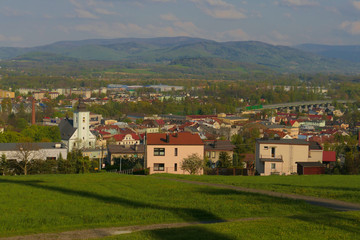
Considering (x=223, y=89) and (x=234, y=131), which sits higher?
(x=223, y=89)

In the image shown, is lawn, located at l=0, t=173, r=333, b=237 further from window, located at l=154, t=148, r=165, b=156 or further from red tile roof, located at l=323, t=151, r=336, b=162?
red tile roof, located at l=323, t=151, r=336, b=162

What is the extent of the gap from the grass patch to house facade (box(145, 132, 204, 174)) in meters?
21.9

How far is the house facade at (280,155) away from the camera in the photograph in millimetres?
35219

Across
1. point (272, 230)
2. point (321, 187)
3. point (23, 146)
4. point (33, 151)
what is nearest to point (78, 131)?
point (33, 151)

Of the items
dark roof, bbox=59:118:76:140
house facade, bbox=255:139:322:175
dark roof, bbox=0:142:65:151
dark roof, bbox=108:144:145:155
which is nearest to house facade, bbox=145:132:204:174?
house facade, bbox=255:139:322:175

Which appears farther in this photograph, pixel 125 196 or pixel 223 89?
pixel 223 89

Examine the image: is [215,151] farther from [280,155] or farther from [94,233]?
[94,233]

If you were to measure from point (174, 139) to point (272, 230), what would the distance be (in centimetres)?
2409

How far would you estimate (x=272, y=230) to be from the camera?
10.7m

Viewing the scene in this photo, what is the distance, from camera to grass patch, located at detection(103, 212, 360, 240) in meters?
10.3

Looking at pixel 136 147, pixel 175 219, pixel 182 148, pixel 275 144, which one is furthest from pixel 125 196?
pixel 136 147

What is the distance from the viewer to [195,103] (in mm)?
134250

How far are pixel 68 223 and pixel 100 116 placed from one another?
94.4 m

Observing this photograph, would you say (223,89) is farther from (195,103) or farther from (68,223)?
(68,223)
